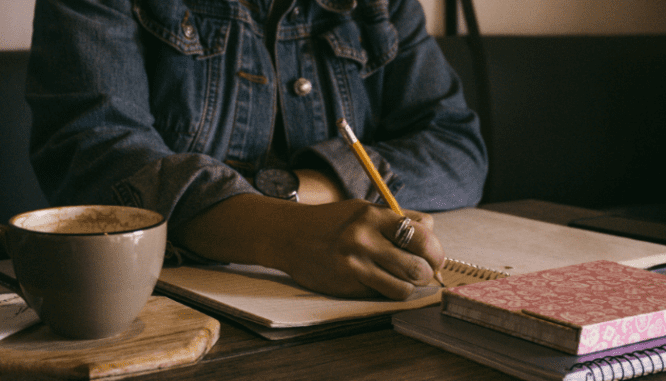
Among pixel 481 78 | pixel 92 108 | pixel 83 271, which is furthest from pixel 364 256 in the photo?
pixel 481 78

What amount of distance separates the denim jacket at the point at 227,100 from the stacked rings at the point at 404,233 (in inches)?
7.8

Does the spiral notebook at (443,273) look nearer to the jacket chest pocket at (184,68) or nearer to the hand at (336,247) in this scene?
the hand at (336,247)

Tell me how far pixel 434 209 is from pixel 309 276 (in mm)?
455

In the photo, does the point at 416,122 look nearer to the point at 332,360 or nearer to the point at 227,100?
the point at 227,100

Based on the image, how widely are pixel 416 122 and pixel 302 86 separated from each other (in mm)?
225

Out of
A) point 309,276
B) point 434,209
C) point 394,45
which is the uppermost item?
point 394,45

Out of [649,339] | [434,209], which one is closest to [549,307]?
[649,339]

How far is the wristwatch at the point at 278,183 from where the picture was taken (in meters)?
0.77

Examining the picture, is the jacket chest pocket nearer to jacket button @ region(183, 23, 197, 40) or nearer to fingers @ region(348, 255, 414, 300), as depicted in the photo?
jacket button @ region(183, 23, 197, 40)

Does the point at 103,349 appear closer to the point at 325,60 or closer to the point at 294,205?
the point at 294,205

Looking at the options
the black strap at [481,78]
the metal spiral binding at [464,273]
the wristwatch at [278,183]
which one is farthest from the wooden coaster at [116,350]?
the black strap at [481,78]

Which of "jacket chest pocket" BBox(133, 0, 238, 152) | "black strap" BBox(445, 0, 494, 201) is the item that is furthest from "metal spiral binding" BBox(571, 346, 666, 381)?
"black strap" BBox(445, 0, 494, 201)

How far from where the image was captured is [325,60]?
3.25ft

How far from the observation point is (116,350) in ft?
1.22
